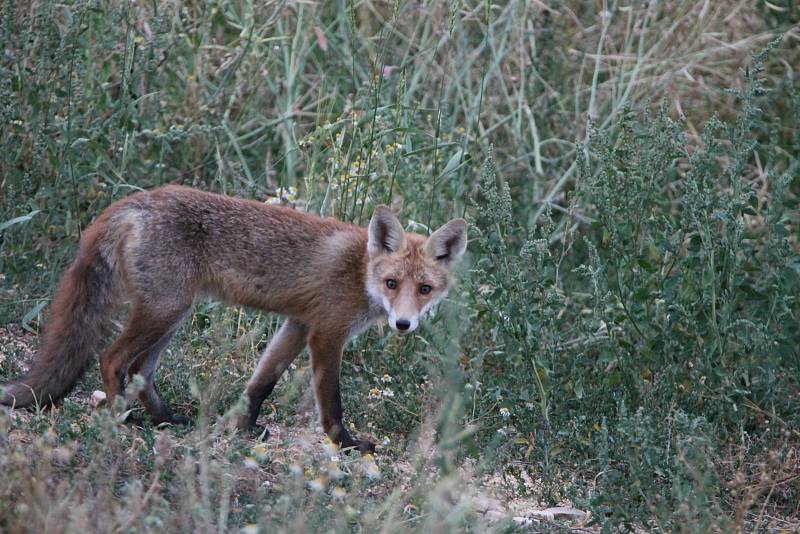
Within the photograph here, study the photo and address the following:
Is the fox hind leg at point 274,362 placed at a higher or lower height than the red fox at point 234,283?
lower

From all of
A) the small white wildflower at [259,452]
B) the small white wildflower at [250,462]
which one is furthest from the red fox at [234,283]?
the small white wildflower at [250,462]

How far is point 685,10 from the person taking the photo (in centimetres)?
909

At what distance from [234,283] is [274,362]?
0.49 m

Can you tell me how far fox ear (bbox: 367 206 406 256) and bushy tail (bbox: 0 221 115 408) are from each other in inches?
54.9

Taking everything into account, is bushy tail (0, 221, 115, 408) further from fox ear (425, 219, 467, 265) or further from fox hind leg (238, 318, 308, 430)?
fox ear (425, 219, 467, 265)

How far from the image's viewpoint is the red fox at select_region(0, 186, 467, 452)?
4.73m

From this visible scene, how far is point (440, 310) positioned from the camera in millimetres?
5980

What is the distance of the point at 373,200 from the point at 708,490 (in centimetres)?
304

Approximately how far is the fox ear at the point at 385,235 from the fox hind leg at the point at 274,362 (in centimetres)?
60

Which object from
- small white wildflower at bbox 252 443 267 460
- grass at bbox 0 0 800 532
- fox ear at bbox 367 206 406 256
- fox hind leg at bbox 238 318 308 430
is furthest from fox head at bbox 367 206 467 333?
small white wildflower at bbox 252 443 267 460

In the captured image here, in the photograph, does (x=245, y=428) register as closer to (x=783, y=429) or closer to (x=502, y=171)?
(x=783, y=429)

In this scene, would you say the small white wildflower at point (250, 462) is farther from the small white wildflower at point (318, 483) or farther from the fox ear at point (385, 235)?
the fox ear at point (385, 235)

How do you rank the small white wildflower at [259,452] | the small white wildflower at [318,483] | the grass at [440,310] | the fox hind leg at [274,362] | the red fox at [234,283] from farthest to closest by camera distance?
the fox hind leg at [274,362]
the red fox at [234,283]
the small white wildflower at [259,452]
the grass at [440,310]
the small white wildflower at [318,483]

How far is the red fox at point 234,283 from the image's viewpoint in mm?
4730
